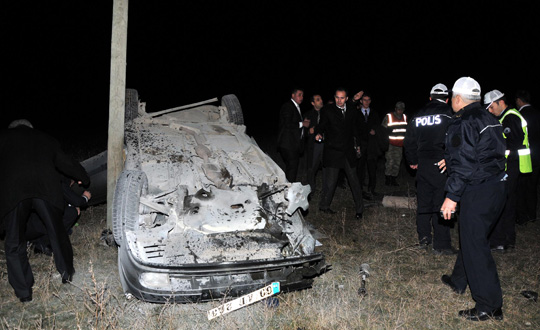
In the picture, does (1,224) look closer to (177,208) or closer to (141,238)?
(141,238)

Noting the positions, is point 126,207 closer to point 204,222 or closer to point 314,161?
point 204,222

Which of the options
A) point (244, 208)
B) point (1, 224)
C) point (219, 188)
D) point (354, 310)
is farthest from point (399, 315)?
point (1, 224)

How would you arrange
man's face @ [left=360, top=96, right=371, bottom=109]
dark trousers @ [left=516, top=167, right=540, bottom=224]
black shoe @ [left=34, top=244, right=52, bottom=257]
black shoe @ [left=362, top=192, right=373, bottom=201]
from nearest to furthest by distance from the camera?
black shoe @ [left=34, top=244, right=52, bottom=257] < dark trousers @ [left=516, top=167, right=540, bottom=224] < black shoe @ [left=362, top=192, right=373, bottom=201] < man's face @ [left=360, top=96, right=371, bottom=109]

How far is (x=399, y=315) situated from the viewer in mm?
3516

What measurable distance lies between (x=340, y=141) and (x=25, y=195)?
433 cm

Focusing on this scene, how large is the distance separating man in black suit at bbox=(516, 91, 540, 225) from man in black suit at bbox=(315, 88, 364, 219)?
2.41m

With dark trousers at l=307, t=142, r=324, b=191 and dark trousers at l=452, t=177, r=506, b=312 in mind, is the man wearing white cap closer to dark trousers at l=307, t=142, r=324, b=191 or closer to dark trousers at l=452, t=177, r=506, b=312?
dark trousers at l=452, t=177, r=506, b=312

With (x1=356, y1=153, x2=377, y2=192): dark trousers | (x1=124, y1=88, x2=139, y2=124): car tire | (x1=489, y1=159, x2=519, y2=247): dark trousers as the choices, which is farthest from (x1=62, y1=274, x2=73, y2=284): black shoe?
(x1=356, y1=153, x2=377, y2=192): dark trousers

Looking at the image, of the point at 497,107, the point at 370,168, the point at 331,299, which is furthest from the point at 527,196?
the point at 331,299

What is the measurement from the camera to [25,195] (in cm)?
384

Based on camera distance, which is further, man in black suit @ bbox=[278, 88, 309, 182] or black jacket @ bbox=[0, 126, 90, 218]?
man in black suit @ bbox=[278, 88, 309, 182]

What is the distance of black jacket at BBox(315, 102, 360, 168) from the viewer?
6.41m

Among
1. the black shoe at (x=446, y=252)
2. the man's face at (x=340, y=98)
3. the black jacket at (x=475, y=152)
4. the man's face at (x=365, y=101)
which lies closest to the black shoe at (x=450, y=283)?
the black shoe at (x=446, y=252)

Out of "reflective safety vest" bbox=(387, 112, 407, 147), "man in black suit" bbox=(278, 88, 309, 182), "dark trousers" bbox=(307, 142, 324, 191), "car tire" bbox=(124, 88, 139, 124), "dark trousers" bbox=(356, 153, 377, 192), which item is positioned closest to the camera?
"car tire" bbox=(124, 88, 139, 124)
